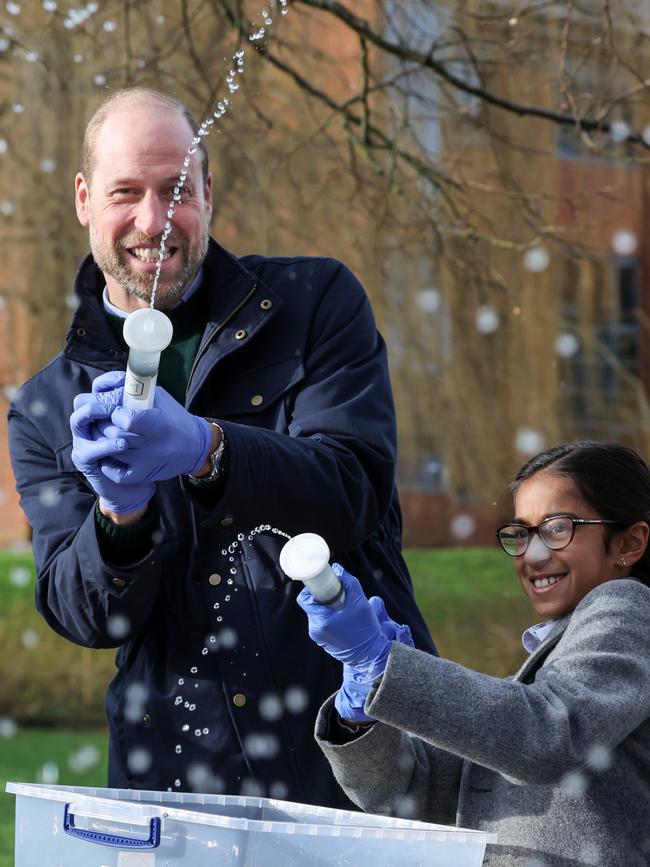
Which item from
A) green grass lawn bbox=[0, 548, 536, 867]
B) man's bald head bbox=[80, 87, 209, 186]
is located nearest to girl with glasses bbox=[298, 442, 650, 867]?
man's bald head bbox=[80, 87, 209, 186]

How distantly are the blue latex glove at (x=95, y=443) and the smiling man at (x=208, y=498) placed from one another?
0.07ft

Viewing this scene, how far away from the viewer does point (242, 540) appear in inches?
80.8

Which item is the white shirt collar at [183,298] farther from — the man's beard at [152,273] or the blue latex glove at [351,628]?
the blue latex glove at [351,628]

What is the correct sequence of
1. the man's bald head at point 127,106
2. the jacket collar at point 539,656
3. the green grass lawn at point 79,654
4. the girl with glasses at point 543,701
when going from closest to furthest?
the girl with glasses at point 543,701
the jacket collar at point 539,656
the man's bald head at point 127,106
the green grass lawn at point 79,654

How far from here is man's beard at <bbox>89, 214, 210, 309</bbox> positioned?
7.00 ft

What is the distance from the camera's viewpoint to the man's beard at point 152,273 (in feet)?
7.00

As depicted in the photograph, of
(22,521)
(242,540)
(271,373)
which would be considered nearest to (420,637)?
(242,540)

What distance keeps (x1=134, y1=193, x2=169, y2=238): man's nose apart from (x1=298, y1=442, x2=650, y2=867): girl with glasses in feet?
2.22

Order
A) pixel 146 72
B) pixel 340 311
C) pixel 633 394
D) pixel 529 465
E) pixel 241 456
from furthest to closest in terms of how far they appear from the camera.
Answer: pixel 633 394 → pixel 146 72 → pixel 340 311 → pixel 529 465 → pixel 241 456

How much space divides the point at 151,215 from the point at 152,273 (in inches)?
3.6

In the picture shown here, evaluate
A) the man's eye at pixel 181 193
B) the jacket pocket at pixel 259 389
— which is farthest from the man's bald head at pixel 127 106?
the jacket pocket at pixel 259 389

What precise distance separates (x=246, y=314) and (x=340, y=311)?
15cm

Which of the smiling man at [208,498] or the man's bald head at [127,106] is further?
the man's bald head at [127,106]

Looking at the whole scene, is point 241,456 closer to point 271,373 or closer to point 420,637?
point 271,373
